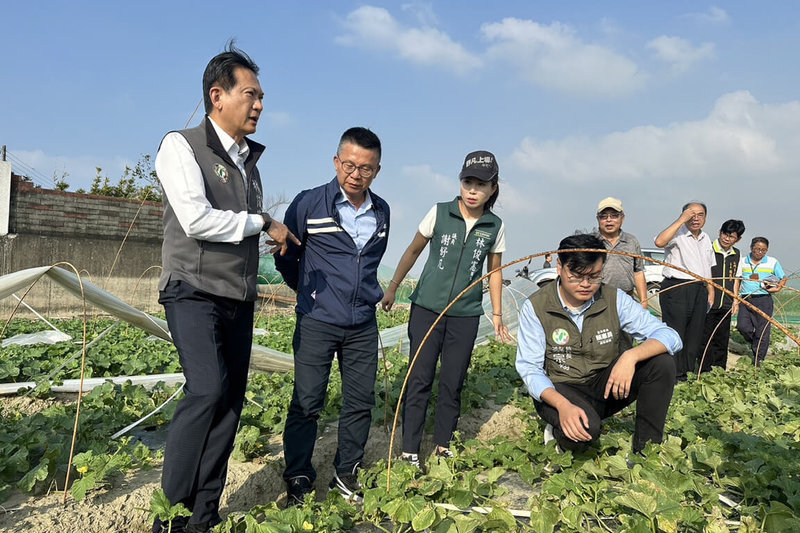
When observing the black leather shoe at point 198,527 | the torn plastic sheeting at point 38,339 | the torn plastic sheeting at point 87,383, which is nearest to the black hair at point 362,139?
the black leather shoe at point 198,527

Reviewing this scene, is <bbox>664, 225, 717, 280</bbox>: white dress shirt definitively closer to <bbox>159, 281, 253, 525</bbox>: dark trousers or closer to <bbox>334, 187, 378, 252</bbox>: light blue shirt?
<bbox>334, 187, 378, 252</bbox>: light blue shirt

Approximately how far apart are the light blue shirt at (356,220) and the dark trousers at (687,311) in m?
3.54

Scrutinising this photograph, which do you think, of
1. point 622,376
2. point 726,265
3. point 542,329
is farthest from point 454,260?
point 726,265

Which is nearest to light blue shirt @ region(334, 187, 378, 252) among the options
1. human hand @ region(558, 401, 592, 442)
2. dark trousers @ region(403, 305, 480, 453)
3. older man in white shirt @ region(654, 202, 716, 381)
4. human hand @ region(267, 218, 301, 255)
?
human hand @ region(267, 218, 301, 255)

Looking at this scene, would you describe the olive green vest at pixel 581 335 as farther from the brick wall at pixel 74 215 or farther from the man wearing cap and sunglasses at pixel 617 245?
the brick wall at pixel 74 215

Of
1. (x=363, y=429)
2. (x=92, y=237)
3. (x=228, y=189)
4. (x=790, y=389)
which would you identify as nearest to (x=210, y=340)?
(x=228, y=189)

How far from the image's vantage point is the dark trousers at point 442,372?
121 inches

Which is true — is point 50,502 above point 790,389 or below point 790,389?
below

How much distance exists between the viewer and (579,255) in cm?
272

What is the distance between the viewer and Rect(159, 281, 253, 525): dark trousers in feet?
6.45

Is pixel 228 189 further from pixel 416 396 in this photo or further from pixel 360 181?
pixel 416 396

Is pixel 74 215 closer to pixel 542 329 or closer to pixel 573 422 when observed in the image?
pixel 542 329

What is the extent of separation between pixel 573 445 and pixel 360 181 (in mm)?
1603

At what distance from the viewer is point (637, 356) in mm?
2705
